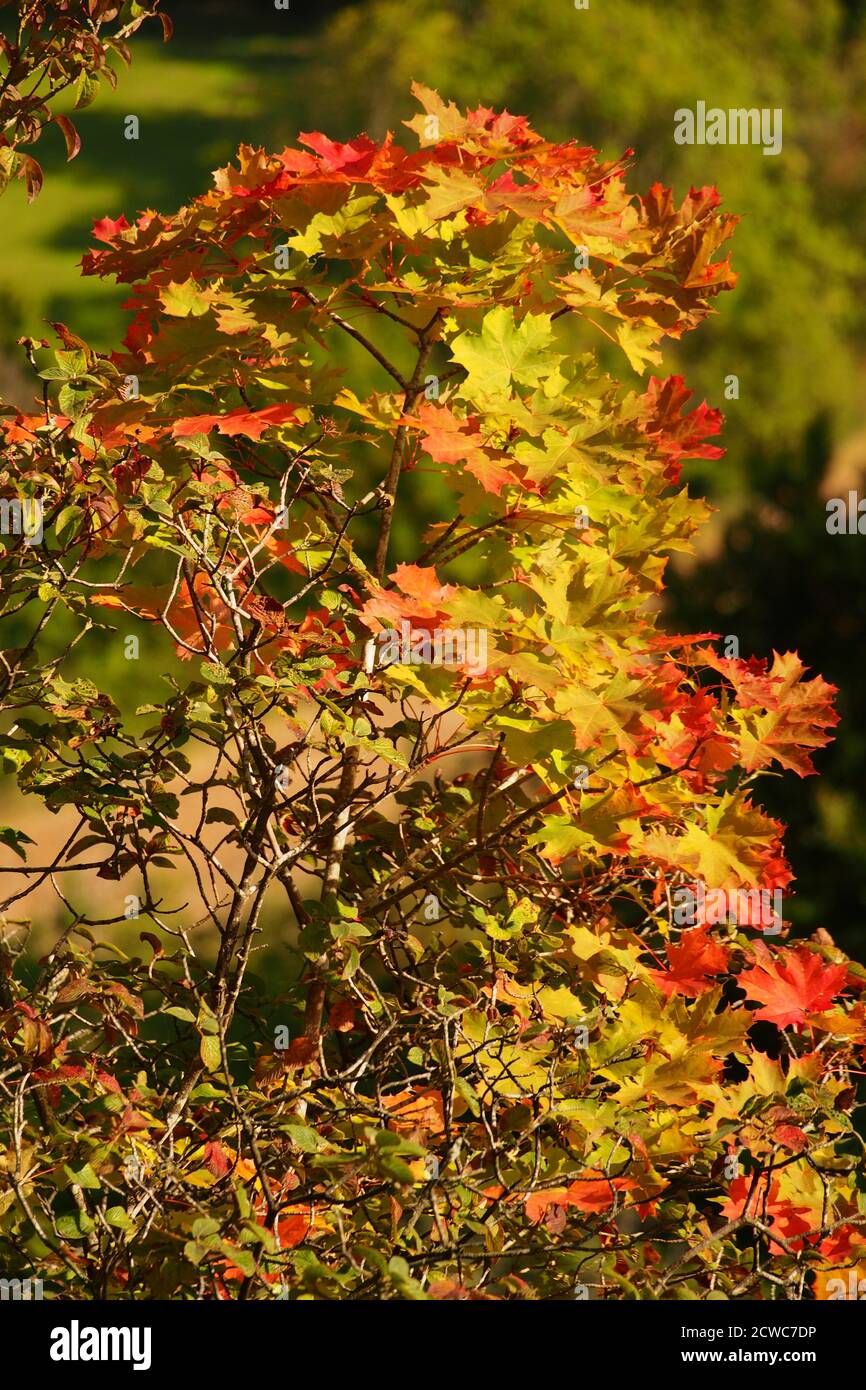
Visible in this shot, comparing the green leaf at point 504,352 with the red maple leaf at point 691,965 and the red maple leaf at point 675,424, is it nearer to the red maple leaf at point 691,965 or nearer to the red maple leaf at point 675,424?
the red maple leaf at point 675,424

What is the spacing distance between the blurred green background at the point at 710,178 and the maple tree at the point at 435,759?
3250 millimetres

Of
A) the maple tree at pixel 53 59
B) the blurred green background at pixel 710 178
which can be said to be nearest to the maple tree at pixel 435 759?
the maple tree at pixel 53 59

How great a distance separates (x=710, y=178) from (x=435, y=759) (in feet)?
45.3

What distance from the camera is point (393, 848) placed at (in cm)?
211

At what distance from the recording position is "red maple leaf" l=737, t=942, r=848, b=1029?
1.79m

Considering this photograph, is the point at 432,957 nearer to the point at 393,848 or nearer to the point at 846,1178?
the point at 393,848

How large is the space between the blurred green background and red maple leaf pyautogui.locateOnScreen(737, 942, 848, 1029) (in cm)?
318

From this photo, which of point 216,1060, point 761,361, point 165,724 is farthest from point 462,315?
point 761,361

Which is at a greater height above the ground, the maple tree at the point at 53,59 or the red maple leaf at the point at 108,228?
the maple tree at the point at 53,59

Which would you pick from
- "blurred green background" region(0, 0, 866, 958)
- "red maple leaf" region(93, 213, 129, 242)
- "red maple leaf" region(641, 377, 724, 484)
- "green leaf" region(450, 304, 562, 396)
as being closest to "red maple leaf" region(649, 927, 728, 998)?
"red maple leaf" region(641, 377, 724, 484)

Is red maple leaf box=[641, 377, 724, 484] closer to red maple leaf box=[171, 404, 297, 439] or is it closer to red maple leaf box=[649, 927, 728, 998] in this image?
red maple leaf box=[171, 404, 297, 439]

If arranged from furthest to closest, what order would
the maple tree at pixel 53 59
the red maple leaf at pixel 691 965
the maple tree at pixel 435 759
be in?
the maple tree at pixel 53 59, the red maple leaf at pixel 691 965, the maple tree at pixel 435 759

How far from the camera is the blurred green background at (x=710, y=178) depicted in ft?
18.7

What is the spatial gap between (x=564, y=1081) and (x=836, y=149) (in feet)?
58.9
